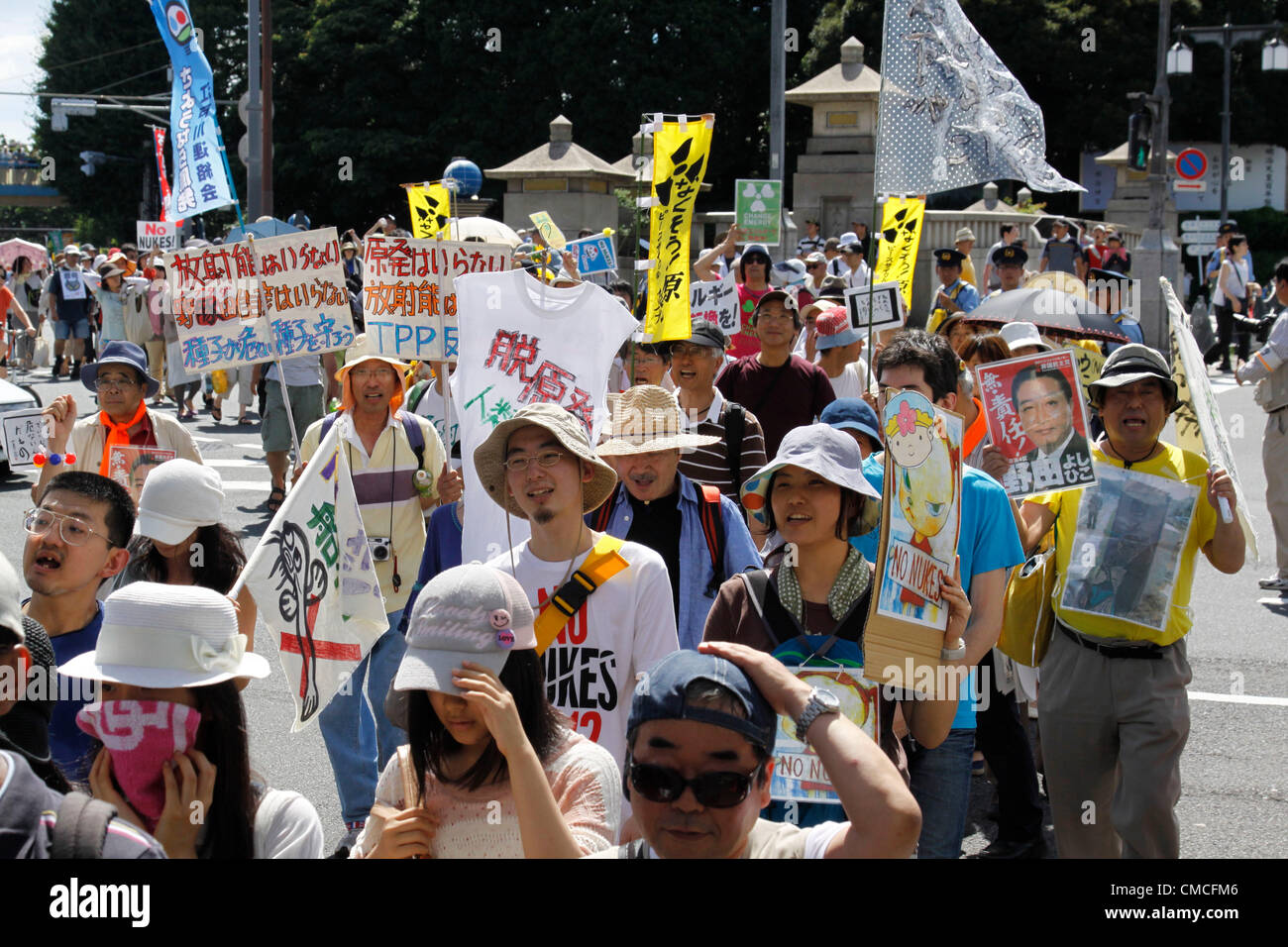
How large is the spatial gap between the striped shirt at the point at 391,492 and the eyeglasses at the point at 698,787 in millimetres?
3448

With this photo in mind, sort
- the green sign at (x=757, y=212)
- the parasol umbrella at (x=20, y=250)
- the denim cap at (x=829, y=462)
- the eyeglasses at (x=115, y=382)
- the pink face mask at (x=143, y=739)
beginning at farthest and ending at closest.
→ the parasol umbrella at (x=20, y=250)
the green sign at (x=757, y=212)
the eyeglasses at (x=115, y=382)
the denim cap at (x=829, y=462)
the pink face mask at (x=143, y=739)

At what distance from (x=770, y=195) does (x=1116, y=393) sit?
A: 10710 mm

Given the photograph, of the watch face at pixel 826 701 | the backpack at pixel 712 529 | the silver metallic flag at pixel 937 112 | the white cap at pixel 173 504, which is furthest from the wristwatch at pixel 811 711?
the silver metallic flag at pixel 937 112

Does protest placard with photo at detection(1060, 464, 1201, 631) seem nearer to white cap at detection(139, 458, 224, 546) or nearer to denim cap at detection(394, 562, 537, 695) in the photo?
denim cap at detection(394, 562, 537, 695)

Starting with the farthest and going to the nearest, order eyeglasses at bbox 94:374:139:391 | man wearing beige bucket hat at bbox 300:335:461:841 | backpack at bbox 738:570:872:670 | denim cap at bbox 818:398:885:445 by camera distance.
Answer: eyeglasses at bbox 94:374:139:391, man wearing beige bucket hat at bbox 300:335:461:841, denim cap at bbox 818:398:885:445, backpack at bbox 738:570:872:670

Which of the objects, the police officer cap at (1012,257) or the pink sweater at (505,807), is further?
the police officer cap at (1012,257)

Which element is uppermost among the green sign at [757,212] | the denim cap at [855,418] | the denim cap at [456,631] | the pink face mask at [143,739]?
the green sign at [757,212]

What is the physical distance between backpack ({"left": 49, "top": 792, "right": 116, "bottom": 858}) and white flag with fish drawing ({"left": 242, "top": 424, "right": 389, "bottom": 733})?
68.9 inches

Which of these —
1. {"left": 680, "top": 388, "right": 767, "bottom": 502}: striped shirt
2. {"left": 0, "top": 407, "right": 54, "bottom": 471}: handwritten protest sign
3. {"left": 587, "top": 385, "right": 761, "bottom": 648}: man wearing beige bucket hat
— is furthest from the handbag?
{"left": 0, "top": 407, "right": 54, "bottom": 471}: handwritten protest sign

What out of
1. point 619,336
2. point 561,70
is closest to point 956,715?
point 619,336

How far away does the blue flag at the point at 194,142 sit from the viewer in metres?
11.4

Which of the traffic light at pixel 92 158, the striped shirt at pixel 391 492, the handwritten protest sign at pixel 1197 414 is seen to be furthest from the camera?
the traffic light at pixel 92 158

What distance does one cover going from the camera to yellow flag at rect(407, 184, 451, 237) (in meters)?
9.91

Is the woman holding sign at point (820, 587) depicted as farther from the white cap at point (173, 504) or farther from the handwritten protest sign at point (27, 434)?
the handwritten protest sign at point (27, 434)
